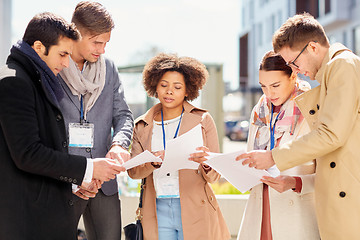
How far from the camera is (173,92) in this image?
324 centimetres

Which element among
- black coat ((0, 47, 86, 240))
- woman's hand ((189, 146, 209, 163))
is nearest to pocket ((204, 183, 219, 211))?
woman's hand ((189, 146, 209, 163))

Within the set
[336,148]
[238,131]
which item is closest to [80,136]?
[336,148]

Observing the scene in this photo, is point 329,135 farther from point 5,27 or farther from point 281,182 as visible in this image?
point 5,27

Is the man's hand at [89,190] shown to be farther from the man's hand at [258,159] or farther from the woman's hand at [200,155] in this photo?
the man's hand at [258,159]

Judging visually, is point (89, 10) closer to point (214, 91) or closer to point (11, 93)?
point (11, 93)

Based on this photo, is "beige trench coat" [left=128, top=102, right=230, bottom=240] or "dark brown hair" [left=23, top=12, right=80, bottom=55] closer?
"dark brown hair" [left=23, top=12, right=80, bottom=55]

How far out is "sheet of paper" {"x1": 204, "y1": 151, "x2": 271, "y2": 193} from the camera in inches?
101

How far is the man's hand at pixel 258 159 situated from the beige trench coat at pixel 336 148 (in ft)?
0.17

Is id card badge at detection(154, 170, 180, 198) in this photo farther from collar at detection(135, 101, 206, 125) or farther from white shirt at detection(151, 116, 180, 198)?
collar at detection(135, 101, 206, 125)

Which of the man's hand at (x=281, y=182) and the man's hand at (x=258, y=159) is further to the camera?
the man's hand at (x=281, y=182)

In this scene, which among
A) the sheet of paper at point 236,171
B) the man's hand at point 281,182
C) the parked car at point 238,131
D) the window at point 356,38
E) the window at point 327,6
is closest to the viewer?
the sheet of paper at point 236,171

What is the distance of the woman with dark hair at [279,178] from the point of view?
2.75m

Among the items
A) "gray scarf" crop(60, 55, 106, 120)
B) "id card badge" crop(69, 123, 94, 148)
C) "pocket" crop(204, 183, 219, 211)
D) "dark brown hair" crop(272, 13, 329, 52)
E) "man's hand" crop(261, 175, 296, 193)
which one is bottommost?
"pocket" crop(204, 183, 219, 211)

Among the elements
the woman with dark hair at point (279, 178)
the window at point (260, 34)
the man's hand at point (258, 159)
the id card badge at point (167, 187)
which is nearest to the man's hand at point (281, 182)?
the woman with dark hair at point (279, 178)
